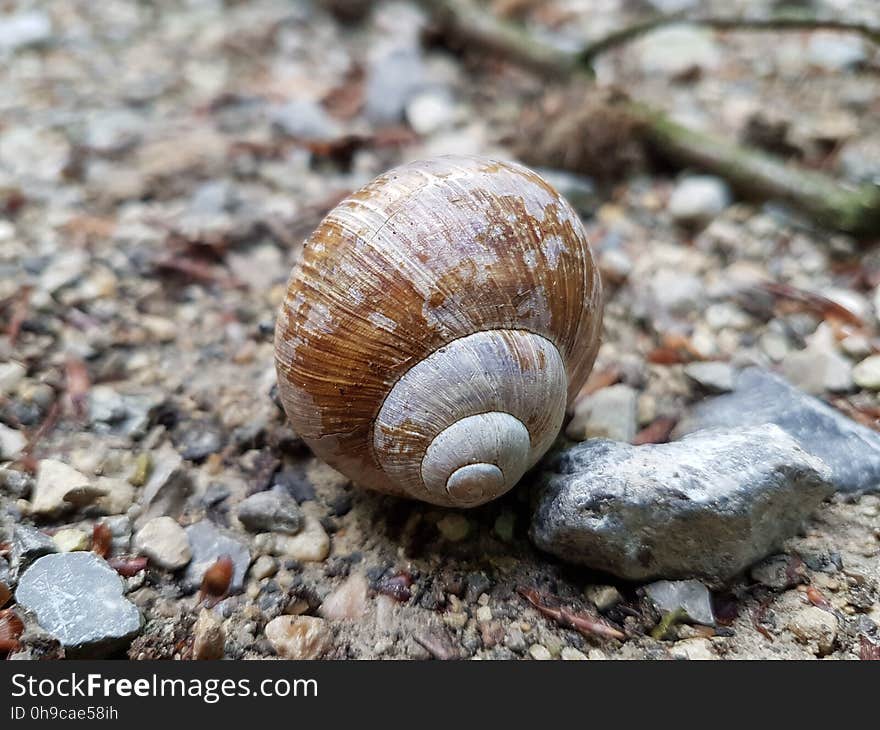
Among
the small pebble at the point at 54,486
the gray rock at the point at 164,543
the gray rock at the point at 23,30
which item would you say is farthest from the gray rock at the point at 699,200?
the gray rock at the point at 23,30

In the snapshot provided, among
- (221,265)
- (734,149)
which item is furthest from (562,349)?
(734,149)

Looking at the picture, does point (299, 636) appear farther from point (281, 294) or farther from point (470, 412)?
point (281, 294)

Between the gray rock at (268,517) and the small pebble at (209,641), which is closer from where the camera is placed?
the small pebble at (209,641)

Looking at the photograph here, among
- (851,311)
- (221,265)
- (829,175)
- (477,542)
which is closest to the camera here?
(477,542)

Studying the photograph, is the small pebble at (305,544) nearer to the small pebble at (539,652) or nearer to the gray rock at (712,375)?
the small pebble at (539,652)

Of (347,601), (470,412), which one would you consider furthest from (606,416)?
(347,601)

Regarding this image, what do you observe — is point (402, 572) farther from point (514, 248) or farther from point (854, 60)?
point (854, 60)

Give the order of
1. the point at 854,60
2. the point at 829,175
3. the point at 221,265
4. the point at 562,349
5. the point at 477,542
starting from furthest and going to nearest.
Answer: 1. the point at 854,60
2. the point at 829,175
3. the point at 221,265
4. the point at 477,542
5. the point at 562,349
